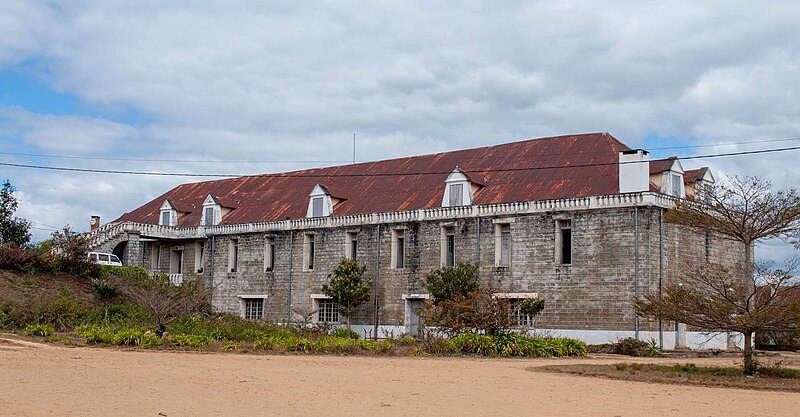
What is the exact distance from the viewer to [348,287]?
36.1m

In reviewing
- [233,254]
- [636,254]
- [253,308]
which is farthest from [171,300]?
[636,254]

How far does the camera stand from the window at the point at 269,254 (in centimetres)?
4088

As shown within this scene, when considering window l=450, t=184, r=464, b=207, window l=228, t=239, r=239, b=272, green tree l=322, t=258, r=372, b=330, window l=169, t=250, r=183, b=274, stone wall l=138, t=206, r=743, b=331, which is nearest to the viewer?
stone wall l=138, t=206, r=743, b=331

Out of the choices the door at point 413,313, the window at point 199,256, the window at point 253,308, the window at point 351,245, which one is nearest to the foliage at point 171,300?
the window at point 351,245

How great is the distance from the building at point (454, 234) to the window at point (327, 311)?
7 cm

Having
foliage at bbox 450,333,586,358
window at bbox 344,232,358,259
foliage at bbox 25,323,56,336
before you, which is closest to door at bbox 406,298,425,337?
window at bbox 344,232,358,259

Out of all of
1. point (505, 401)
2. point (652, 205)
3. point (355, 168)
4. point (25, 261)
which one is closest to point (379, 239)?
point (355, 168)

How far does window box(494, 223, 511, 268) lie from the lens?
1296 inches

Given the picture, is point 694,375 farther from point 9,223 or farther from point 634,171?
point 9,223

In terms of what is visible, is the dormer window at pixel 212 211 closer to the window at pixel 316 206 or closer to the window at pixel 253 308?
the window at pixel 253 308

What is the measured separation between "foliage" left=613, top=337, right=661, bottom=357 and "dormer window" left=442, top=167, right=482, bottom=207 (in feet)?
29.5

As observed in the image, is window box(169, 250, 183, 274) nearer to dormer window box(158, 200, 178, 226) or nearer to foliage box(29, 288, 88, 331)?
dormer window box(158, 200, 178, 226)

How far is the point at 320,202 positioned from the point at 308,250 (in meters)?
2.25

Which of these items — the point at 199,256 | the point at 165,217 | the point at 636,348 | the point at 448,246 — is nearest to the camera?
the point at 636,348
